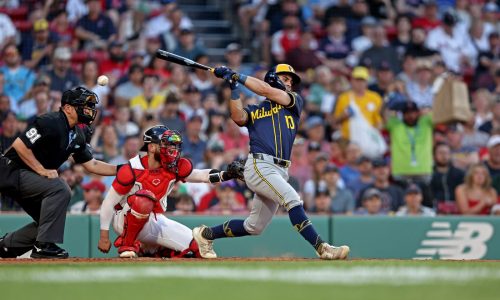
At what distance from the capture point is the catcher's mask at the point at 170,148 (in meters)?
9.59

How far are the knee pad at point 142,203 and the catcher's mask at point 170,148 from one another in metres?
0.42

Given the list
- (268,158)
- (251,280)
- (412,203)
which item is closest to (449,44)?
(412,203)

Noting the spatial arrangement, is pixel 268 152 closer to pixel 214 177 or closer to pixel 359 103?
pixel 214 177

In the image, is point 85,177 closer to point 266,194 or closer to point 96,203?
point 96,203

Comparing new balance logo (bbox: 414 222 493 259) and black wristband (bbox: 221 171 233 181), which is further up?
black wristband (bbox: 221 171 233 181)

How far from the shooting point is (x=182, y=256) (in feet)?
32.7

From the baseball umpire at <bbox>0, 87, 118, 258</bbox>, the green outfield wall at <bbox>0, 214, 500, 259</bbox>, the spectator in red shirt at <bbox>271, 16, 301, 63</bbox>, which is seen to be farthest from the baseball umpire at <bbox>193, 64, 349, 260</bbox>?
the spectator in red shirt at <bbox>271, 16, 301, 63</bbox>

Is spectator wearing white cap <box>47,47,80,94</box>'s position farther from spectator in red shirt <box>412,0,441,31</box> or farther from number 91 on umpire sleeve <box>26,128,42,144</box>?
spectator in red shirt <box>412,0,441,31</box>

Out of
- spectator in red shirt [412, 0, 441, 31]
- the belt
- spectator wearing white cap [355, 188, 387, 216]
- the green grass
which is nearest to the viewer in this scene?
the green grass

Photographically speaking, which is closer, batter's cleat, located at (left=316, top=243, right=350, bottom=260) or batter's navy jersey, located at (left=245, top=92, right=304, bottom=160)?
batter's cleat, located at (left=316, top=243, right=350, bottom=260)

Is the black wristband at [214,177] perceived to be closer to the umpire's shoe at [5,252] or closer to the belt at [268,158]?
the belt at [268,158]

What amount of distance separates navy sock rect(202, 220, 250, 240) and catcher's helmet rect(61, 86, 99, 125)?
155 cm

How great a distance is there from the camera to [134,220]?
372 inches

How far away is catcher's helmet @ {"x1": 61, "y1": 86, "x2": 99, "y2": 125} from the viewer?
942cm
